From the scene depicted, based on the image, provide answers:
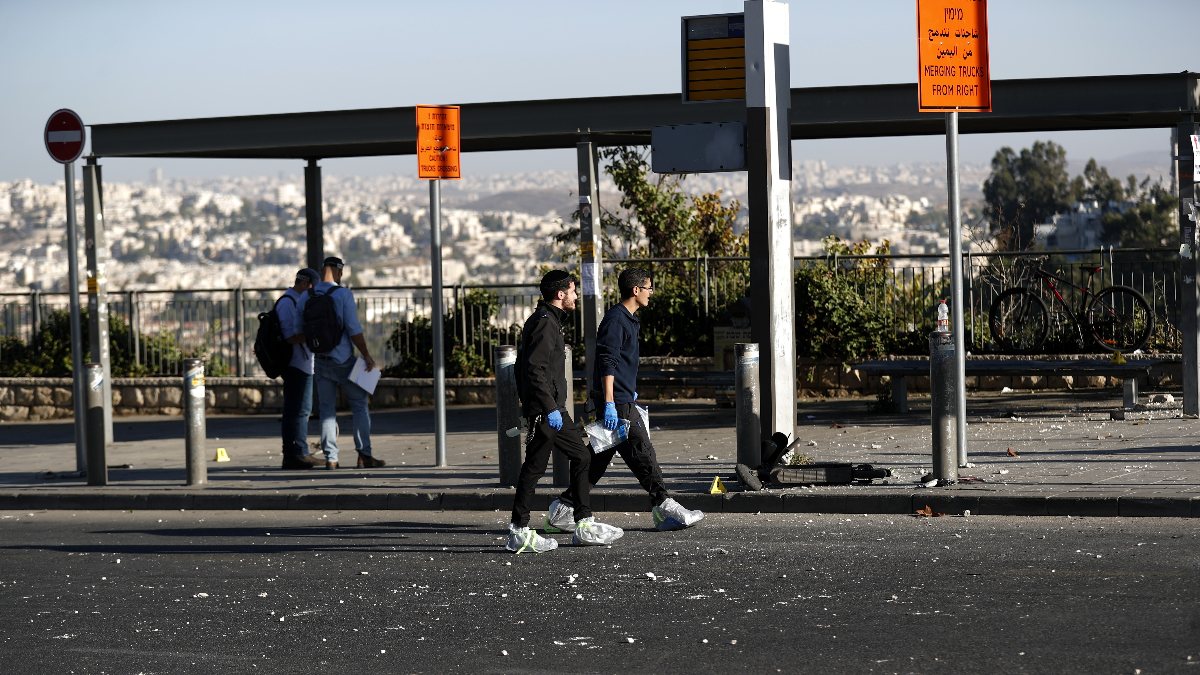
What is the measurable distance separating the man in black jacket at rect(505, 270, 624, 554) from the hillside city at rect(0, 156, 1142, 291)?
339ft

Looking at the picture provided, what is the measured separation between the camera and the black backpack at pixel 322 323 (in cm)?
1385

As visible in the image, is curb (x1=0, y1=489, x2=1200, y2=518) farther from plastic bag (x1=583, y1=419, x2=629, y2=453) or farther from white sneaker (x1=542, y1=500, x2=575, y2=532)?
plastic bag (x1=583, y1=419, x2=629, y2=453)

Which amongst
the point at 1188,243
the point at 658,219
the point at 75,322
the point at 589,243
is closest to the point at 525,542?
the point at 589,243

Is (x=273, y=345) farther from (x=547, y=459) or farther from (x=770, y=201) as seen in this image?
(x=547, y=459)

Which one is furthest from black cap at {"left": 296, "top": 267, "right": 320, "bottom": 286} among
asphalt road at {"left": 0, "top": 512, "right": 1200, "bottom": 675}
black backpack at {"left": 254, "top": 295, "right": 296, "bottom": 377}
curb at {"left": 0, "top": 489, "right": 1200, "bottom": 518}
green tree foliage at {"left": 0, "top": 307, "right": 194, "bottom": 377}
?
green tree foliage at {"left": 0, "top": 307, "right": 194, "bottom": 377}

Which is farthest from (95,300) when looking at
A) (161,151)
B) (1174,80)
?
(1174,80)

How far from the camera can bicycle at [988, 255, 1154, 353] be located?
18859 millimetres

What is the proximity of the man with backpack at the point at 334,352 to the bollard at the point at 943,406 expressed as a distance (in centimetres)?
494

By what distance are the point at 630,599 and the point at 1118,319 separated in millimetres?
12307

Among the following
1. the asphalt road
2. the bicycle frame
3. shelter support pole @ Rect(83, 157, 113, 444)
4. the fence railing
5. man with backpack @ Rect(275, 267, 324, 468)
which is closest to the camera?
the asphalt road

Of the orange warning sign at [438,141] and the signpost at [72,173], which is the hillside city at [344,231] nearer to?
the signpost at [72,173]

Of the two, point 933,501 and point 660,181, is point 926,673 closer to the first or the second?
point 933,501

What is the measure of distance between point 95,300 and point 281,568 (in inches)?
319

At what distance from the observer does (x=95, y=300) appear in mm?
16750
